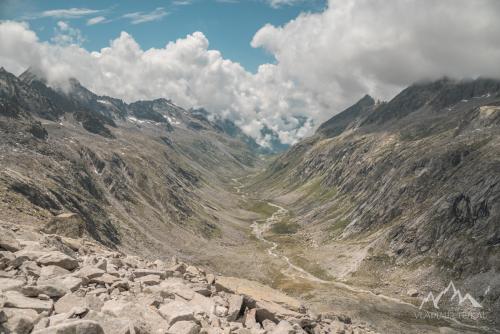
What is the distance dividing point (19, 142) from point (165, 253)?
87569mm

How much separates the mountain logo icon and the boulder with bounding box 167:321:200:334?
357ft

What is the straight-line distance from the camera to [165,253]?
172 metres

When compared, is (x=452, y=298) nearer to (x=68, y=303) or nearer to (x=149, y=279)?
(x=149, y=279)

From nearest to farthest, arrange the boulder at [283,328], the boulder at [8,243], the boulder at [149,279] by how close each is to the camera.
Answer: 1. the boulder at [283,328]
2. the boulder at [8,243]
3. the boulder at [149,279]

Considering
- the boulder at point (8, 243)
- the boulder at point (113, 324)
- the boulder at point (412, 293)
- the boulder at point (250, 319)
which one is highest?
the boulder at point (8, 243)

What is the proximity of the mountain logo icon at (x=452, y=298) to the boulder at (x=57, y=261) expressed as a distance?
10862 cm

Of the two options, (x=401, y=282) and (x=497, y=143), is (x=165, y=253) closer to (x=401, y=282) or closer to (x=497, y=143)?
(x=401, y=282)

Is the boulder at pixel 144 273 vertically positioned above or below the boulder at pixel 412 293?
above

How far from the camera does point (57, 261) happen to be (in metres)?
31.8

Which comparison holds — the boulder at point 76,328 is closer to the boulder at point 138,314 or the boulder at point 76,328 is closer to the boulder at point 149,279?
the boulder at point 138,314

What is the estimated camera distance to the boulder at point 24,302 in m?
21.9

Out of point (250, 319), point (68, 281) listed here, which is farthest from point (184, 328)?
point (68, 281)

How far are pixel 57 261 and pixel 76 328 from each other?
543 inches

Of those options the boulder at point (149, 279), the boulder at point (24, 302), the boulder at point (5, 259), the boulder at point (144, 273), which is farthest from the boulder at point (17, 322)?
the boulder at point (144, 273)
